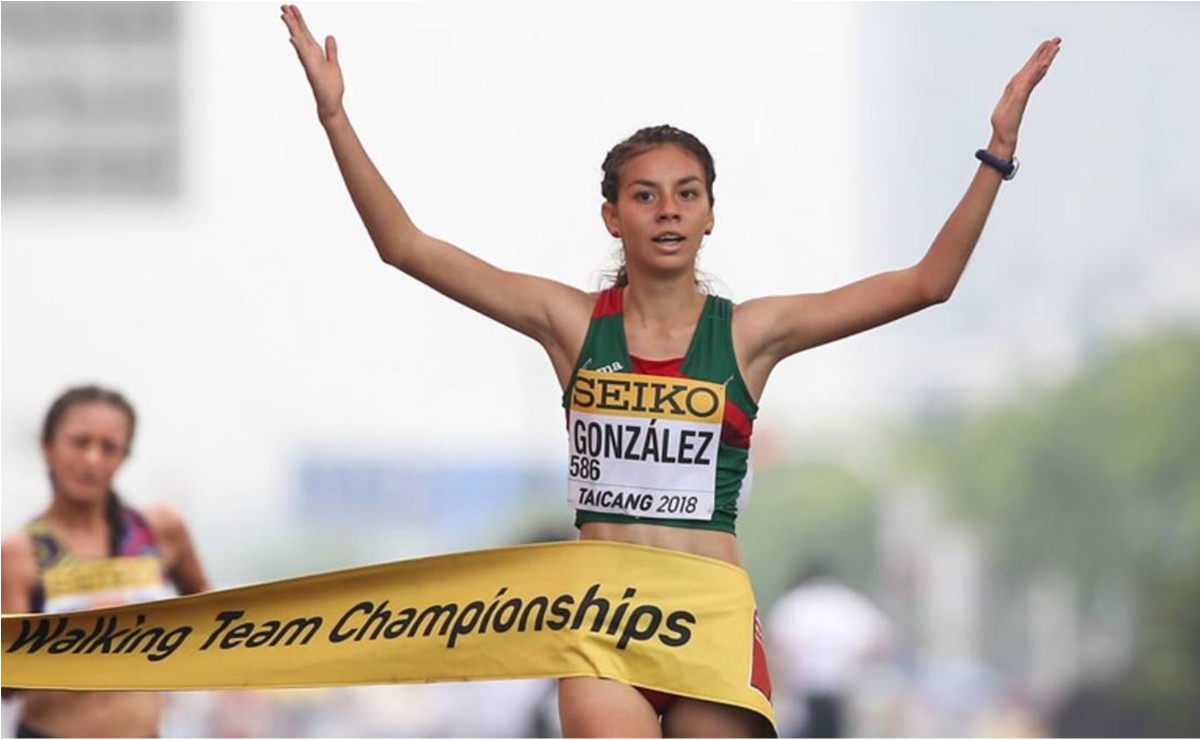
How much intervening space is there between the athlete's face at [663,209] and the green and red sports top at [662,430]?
192 millimetres

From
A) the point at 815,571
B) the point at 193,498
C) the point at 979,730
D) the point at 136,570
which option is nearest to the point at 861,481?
the point at 193,498

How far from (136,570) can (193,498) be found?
1780 inches

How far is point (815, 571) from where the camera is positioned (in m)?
16.0

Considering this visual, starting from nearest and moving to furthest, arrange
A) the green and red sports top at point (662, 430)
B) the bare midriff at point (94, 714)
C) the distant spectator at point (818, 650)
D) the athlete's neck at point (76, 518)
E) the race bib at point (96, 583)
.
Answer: the green and red sports top at point (662, 430), the bare midriff at point (94, 714), the race bib at point (96, 583), the athlete's neck at point (76, 518), the distant spectator at point (818, 650)

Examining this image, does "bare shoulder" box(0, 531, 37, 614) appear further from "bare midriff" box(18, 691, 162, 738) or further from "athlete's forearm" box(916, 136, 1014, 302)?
"athlete's forearm" box(916, 136, 1014, 302)

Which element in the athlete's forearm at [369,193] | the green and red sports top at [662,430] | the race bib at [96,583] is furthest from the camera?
the race bib at [96,583]

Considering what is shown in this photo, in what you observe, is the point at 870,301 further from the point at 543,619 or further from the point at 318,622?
the point at 318,622

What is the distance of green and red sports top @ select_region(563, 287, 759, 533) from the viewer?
636 centimetres

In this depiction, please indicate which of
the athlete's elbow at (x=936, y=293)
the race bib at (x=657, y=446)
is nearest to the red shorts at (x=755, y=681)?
the race bib at (x=657, y=446)

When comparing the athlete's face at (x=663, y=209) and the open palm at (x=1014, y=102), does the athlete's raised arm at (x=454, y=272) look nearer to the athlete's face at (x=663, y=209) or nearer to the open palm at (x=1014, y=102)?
the athlete's face at (x=663, y=209)

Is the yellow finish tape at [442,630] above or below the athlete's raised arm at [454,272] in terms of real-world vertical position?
below

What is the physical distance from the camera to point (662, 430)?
20.9 ft

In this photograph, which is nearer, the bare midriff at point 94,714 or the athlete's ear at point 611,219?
the athlete's ear at point 611,219

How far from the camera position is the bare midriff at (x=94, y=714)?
867 centimetres
